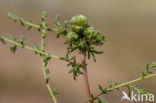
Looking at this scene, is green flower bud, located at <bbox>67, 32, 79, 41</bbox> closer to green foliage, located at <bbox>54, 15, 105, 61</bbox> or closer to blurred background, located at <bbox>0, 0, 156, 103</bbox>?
green foliage, located at <bbox>54, 15, 105, 61</bbox>

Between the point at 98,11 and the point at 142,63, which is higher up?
the point at 98,11

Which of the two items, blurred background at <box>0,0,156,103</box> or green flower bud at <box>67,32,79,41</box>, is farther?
blurred background at <box>0,0,156,103</box>

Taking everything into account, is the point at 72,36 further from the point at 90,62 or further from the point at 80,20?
the point at 90,62

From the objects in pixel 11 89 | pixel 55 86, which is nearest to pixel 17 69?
pixel 11 89

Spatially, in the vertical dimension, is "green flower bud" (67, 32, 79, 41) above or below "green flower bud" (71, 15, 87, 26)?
below

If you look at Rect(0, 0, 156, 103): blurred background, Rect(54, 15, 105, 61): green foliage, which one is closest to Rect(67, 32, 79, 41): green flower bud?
Rect(54, 15, 105, 61): green foliage

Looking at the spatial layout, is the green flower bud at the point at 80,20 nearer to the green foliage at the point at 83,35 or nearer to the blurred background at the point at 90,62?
the green foliage at the point at 83,35

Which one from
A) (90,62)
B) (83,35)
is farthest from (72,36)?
(90,62)

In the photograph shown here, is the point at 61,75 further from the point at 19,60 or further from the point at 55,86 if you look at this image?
the point at 19,60
